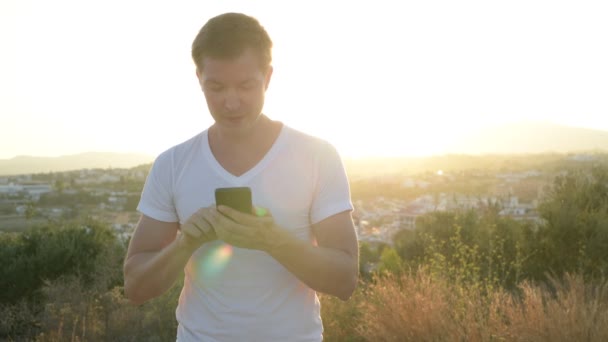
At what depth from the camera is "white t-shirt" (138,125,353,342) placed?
5.65ft

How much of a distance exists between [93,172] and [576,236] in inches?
2005

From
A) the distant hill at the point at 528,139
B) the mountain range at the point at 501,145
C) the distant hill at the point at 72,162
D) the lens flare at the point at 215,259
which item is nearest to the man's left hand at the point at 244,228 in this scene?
the lens flare at the point at 215,259

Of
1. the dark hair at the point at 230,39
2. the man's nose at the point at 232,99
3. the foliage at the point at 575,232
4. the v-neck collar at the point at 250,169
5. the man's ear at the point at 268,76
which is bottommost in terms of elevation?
the foliage at the point at 575,232

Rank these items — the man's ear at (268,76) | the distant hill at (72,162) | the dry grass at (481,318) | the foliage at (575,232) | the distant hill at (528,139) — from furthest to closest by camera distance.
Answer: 1. the distant hill at (528,139)
2. the distant hill at (72,162)
3. the foliage at (575,232)
4. the dry grass at (481,318)
5. the man's ear at (268,76)

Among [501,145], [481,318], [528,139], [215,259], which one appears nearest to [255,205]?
[215,259]

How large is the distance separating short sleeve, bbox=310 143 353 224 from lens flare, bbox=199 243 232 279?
0.27m

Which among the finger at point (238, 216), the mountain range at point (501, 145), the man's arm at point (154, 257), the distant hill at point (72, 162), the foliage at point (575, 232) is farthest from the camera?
the mountain range at point (501, 145)

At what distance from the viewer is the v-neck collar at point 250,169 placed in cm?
172

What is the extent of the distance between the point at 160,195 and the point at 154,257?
0.19m

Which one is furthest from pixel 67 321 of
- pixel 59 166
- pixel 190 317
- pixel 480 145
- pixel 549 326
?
pixel 480 145

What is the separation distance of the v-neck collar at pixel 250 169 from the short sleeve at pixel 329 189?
0.13 m

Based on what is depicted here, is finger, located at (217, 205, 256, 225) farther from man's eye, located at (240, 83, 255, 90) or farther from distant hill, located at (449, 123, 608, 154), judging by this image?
distant hill, located at (449, 123, 608, 154)

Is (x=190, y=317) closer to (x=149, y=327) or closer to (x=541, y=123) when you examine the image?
(x=149, y=327)

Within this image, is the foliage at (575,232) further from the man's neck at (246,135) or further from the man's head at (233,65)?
the man's head at (233,65)
